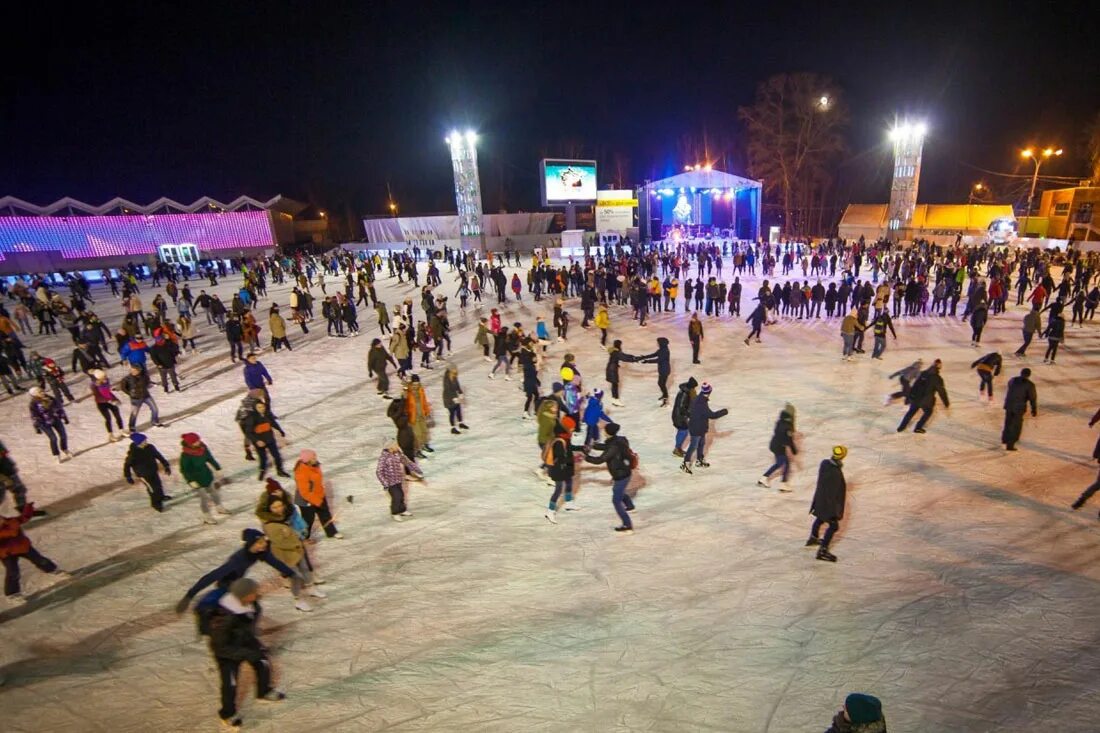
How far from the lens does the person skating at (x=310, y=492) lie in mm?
5484

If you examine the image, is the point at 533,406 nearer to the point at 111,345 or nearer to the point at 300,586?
the point at 300,586

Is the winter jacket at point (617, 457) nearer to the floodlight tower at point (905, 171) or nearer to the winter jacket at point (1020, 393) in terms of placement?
the winter jacket at point (1020, 393)

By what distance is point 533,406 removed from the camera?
965 centimetres

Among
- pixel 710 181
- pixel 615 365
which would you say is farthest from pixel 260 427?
pixel 710 181

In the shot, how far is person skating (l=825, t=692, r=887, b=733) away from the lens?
2473 mm

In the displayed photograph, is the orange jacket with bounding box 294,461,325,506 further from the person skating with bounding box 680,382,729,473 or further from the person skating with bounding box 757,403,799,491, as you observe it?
the person skating with bounding box 757,403,799,491

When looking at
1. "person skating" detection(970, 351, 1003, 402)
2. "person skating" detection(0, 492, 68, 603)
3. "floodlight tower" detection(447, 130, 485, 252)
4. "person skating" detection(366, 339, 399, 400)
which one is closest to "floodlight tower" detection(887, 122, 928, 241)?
"floodlight tower" detection(447, 130, 485, 252)

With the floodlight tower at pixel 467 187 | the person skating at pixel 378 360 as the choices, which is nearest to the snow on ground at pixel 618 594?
the person skating at pixel 378 360

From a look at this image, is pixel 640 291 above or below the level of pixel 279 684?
above

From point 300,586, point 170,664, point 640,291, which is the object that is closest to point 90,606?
point 170,664

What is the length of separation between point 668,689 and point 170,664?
4104 mm

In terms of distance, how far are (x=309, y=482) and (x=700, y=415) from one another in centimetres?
459

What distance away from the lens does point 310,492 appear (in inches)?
221

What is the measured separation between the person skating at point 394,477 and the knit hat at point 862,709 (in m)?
4.76
